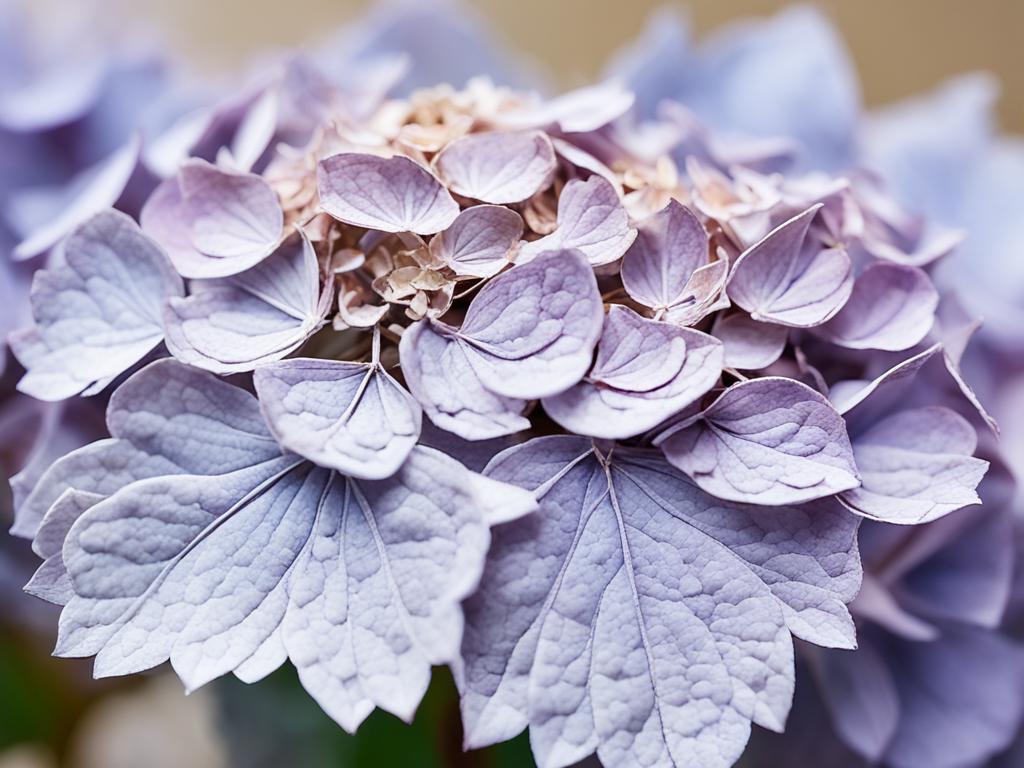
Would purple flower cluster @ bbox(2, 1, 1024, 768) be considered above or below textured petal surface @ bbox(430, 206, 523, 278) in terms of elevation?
below

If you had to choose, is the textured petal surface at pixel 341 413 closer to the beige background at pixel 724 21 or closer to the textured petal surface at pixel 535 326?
the textured petal surface at pixel 535 326

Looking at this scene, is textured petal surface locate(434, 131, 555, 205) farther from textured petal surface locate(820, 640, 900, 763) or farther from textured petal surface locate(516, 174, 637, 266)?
textured petal surface locate(820, 640, 900, 763)

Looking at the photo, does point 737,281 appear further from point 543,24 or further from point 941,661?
point 543,24

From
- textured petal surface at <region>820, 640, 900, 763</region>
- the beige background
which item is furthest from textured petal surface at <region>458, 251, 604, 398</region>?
the beige background

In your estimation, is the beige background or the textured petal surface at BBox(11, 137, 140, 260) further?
the beige background

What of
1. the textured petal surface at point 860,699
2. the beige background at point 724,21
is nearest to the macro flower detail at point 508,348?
the textured petal surface at point 860,699

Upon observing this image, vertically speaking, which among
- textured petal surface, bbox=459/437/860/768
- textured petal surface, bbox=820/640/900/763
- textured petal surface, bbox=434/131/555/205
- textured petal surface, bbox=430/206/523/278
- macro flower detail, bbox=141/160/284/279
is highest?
textured petal surface, bbox=434/131/555/205

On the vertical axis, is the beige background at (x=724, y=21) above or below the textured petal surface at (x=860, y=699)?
below

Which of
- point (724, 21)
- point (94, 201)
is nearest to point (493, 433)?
point (94, 201)
